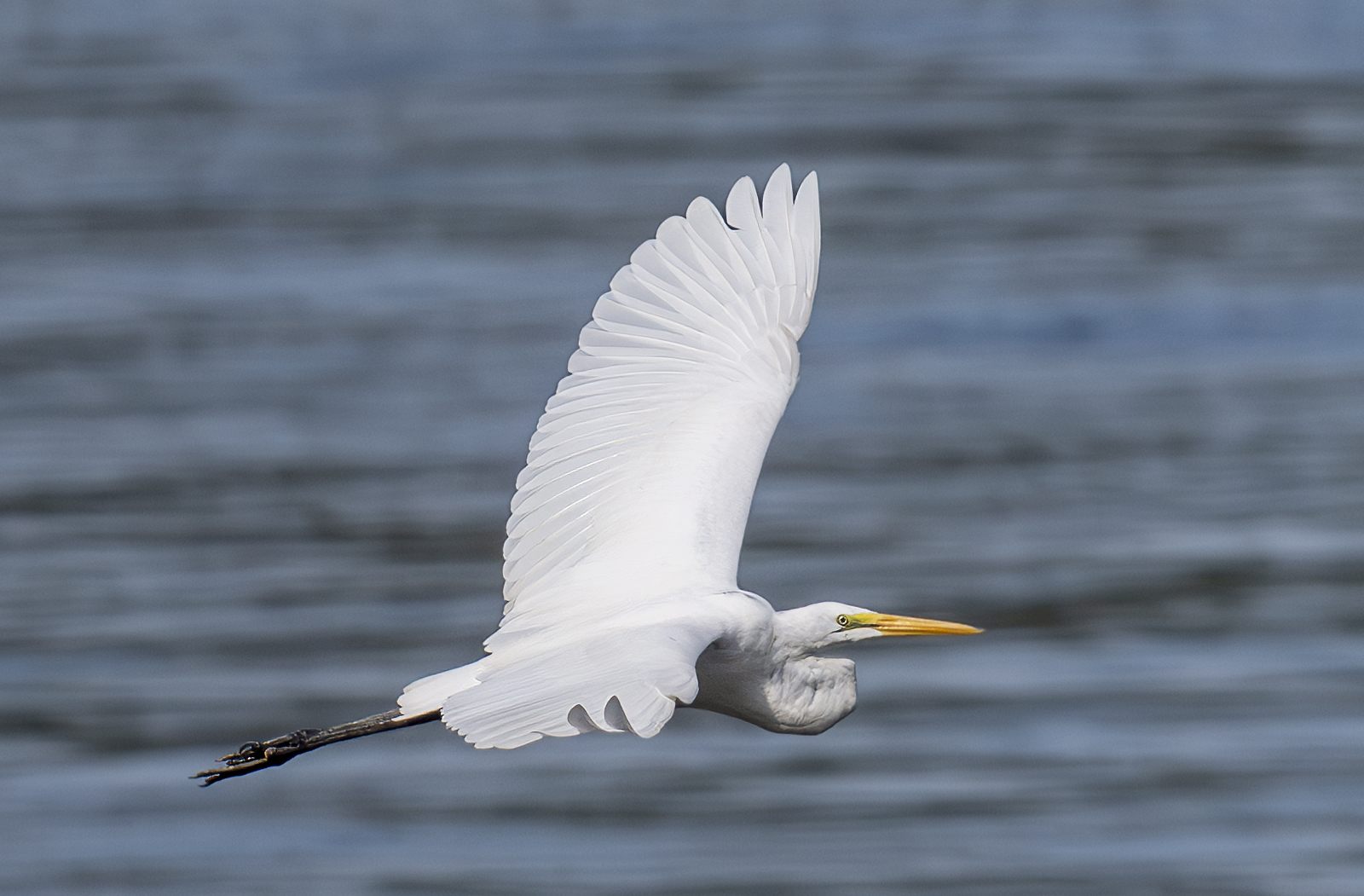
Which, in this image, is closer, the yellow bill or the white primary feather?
the white primary feather

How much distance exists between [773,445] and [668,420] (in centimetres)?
455

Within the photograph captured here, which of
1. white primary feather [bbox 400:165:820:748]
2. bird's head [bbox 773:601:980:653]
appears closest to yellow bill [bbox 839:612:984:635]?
bird's head [bbox 773:601:980:653]

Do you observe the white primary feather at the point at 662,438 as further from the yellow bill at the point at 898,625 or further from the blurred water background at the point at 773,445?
the blurred water background at the point at 773,445

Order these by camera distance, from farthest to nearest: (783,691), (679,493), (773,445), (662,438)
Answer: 1. (773,445)
2. (662,438)
3. (679,493)
4. (783,691)

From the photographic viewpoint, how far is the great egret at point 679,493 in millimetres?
5797

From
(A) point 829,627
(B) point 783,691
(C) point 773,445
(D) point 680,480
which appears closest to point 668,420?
(D) point 680,480

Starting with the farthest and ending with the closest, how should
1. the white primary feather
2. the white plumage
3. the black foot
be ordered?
the black foot
the white primary feather
the white plumage

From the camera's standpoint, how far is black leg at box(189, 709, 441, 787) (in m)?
6.09

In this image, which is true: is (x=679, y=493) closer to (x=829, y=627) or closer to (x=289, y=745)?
(x=829, y=627)

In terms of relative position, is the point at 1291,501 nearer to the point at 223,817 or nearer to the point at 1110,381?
the point at 1110,381

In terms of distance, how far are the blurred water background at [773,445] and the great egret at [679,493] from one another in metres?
2.27

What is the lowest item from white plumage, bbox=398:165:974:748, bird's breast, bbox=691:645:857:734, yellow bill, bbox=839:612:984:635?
bird's breast, bbox=691:645:857:734

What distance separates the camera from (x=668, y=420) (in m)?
6.49

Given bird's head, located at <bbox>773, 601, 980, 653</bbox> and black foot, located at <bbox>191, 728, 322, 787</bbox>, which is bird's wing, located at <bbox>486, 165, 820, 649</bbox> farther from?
black foot, located at <bbox>191, 728, 322, 787</bbox>
